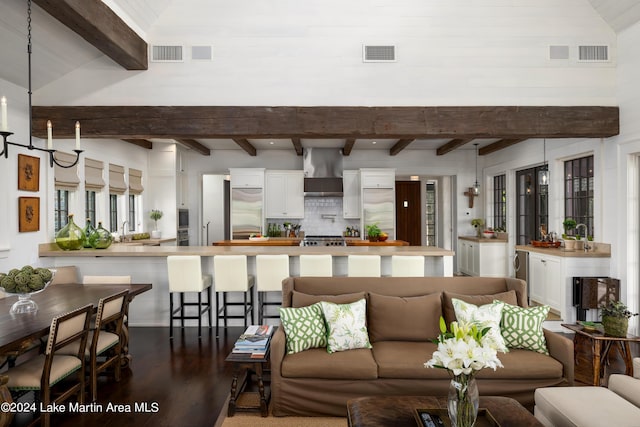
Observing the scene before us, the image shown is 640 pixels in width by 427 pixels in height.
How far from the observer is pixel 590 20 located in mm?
5016

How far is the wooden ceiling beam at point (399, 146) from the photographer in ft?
23.7

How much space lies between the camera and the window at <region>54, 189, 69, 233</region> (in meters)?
5.77

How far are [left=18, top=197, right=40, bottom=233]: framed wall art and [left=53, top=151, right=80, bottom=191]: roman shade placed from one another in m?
0.81

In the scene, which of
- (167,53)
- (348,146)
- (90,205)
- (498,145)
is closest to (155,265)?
(90,205)

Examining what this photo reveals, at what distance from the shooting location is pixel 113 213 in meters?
7.16

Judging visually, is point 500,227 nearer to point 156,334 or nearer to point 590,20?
point 590,20

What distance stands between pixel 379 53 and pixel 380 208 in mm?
3999

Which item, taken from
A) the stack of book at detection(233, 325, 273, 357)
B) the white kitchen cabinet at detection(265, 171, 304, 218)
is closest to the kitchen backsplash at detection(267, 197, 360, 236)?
the white kitchen cabinet at detection(265, 171, 304, 218)

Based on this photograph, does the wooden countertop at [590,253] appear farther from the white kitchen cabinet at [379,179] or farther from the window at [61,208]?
the window at [61,208]

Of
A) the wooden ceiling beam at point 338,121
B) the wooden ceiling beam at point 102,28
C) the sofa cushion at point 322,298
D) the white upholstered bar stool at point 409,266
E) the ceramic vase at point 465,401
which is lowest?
the ceramic vase at point 465,401

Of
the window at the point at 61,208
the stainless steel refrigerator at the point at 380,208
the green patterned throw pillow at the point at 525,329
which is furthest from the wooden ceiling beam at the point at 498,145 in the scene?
the window at the point at 61,208

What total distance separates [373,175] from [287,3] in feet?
14.0

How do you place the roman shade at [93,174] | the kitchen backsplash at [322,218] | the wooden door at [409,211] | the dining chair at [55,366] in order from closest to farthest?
the dining chair at [55,366] < the roman shade at [93,174] < the kitchen backsplash at [322,218] < the wooden door at [409,211]

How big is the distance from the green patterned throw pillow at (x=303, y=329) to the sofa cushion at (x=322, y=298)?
0.19 meters
